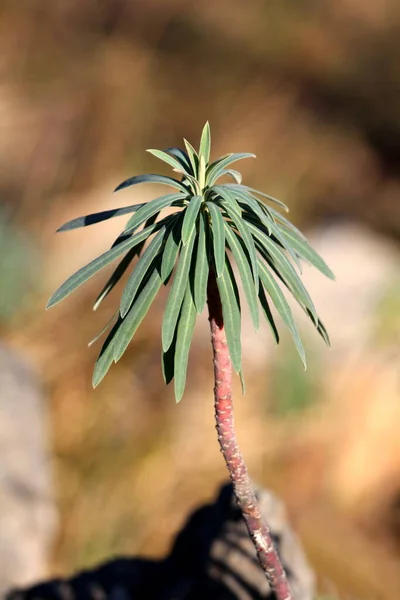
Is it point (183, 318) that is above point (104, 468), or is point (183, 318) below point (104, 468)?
above

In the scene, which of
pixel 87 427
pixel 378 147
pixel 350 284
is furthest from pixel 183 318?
pixel 378 147

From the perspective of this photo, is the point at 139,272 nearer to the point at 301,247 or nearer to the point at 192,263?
the point at 192,263

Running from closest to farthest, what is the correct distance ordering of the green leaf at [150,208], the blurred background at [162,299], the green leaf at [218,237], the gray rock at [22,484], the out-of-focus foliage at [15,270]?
the green leaf at [218,237] < the green leaf at [150,208] < the gray rock at [22,484] < the blurred background at [162,299] < the out-of-focus foliage at [15,270]

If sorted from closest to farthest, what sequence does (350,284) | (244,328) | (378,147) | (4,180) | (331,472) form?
(331,472) → (244,328) → (350,284) → (4,180) → (378,147)

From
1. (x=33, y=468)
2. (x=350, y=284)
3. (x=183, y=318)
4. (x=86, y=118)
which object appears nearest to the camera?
(x=183, y=318)

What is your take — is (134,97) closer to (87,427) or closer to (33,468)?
(87,427)

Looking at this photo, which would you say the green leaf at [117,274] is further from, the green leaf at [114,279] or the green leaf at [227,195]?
the green leaf at [227,195]

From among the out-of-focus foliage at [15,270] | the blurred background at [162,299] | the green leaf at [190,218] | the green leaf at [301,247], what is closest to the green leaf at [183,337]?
the green leaf at [190,218]
